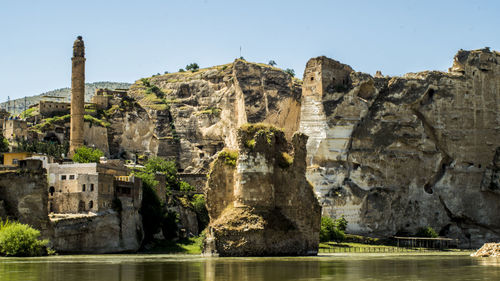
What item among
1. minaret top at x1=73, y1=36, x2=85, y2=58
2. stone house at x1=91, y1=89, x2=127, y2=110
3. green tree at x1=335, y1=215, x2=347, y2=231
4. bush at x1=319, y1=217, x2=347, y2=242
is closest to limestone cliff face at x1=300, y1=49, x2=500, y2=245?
green tree at x1=335, y1=215, x2=347, y2=231

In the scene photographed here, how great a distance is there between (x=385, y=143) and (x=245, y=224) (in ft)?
127

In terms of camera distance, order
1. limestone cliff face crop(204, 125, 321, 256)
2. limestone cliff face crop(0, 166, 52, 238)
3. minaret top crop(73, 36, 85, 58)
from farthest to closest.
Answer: minaret top crop(73, 36, 85, 58) → limestone cliff face crop(0, 166, 52, 238) → limestone cliff face crop(204, 125, 321, 256)

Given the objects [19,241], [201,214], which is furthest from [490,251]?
[201,214]

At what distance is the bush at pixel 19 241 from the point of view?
51750 mm

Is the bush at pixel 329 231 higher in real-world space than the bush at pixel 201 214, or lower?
lower

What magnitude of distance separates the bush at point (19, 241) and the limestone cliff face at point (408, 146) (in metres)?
40.0

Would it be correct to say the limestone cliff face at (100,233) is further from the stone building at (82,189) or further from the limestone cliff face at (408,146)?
the limestone cliff face at (408,146)

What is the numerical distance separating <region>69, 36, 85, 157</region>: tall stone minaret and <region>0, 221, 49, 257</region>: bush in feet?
147

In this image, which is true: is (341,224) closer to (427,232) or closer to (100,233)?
(427,232)

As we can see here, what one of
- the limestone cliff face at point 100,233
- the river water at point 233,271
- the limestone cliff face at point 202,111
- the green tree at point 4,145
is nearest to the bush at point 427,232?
the limestone cliff face at point 202,111

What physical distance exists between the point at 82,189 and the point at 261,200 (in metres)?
16.2

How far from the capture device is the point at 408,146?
299 feet

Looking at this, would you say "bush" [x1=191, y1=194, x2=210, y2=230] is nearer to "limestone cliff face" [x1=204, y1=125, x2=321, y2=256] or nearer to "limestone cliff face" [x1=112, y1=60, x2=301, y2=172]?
"limestone cliff face" [x1=112, y1=60, x2=301, y2=172]

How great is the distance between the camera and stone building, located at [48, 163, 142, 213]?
64250 mm
